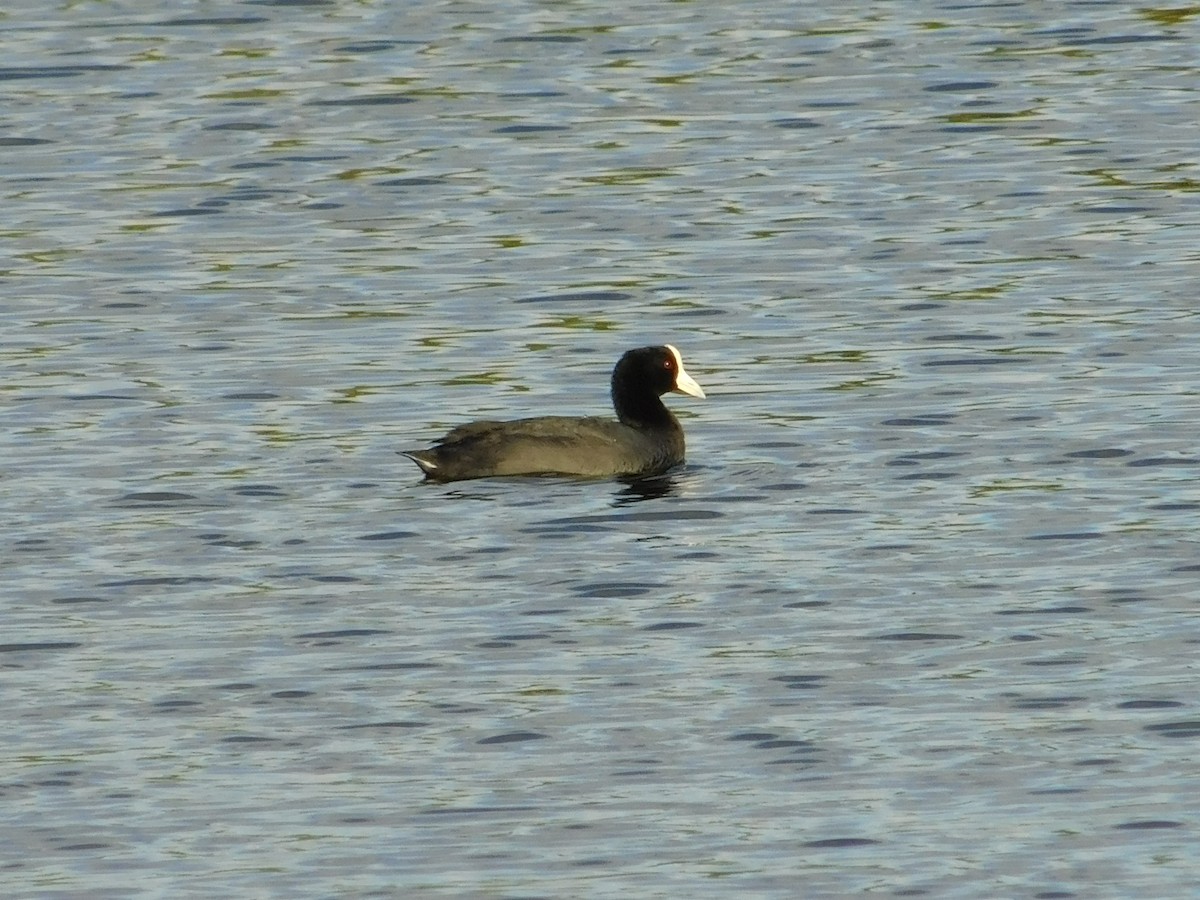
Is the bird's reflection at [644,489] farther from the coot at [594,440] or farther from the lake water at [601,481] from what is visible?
the coot at [594,440]

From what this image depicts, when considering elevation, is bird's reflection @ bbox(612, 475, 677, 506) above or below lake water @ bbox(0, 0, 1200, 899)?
below

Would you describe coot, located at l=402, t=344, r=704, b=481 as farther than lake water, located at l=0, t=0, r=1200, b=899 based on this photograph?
Yes

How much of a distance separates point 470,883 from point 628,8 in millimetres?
22463

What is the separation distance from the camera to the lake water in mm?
10867

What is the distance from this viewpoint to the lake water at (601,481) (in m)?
10.9

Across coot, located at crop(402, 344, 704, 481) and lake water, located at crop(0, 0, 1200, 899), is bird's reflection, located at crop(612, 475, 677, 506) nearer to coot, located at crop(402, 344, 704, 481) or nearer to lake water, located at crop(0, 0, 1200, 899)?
lake water, located at crop(0, 0, 1200, 899)

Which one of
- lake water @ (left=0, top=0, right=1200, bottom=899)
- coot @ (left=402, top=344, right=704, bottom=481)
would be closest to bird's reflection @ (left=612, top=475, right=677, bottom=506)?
lake water @ (left=0, top=0, right=1200, bottom=899)

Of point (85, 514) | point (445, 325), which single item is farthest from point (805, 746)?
point (445, 325)

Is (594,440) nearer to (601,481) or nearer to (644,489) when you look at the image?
(601,481)

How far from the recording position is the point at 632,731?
38.3 feet

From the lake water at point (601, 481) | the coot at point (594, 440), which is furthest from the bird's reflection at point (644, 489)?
the coot at point (594, 440)

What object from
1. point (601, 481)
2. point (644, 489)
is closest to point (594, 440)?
point (601, 481)

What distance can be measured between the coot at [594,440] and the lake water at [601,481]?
21 centimetres

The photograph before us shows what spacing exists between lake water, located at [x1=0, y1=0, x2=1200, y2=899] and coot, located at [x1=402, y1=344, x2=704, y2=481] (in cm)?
21
